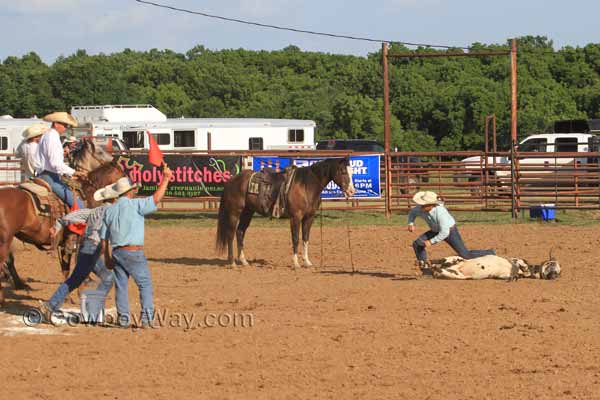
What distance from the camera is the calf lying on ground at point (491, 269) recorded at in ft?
40.3

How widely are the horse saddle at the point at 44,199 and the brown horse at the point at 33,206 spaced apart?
0.16 feet

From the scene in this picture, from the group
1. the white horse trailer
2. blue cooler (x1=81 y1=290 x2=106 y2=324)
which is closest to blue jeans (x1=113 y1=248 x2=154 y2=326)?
blue cooler (x1=81 y1=290 x2=106 y2=324)

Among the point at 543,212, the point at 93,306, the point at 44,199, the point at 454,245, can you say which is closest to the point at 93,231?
the point at 93,306

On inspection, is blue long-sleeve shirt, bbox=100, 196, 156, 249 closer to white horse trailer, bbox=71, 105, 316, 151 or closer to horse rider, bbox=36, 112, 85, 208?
horse rider, bbox=36, 112, 85, 208

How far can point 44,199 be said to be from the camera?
420 inches

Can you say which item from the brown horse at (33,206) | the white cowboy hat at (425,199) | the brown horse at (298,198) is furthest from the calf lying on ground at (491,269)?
the brown horse at (33,206)

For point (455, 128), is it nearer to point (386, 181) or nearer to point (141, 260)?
point (386, 181)

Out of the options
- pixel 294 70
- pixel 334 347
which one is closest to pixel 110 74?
pixel 294 70

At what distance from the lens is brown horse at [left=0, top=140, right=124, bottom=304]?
1025cm

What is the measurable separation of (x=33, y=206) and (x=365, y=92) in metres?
50.1

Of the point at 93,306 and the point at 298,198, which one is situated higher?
the point at 298,198

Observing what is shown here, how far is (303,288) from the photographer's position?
40.0 feet

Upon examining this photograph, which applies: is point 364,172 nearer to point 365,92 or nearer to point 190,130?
point 190,130

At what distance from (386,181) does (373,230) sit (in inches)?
116
